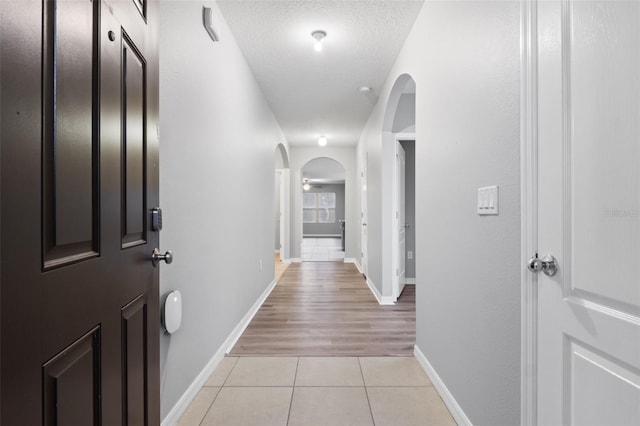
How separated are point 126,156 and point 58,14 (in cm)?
37

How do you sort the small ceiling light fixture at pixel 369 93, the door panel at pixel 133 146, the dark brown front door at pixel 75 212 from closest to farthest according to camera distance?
the dark brown front door at pixel 75 212 → the door panel at pixel 133 146 → the small ceiling light fixture at pixel 369 93

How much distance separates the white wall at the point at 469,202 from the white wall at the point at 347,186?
4831mm

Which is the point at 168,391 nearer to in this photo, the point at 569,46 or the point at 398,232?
the point at 569,46

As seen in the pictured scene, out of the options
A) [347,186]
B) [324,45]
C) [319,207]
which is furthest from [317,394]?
[319,207]

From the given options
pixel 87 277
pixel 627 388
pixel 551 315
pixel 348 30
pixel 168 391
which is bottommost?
pixel 168 391

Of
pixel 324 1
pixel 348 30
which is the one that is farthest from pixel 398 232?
pixel 324 1

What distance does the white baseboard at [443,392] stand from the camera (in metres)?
1.61

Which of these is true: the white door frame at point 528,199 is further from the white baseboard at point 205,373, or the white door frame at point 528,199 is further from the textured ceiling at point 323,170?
the textured ceiling at point 323,170

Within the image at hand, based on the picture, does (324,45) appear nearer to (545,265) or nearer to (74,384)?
(545,265)

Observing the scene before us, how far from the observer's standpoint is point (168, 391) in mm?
1565

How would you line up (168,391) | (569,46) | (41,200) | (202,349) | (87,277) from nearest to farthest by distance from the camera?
(41,200) < (87,277) < (569,46) < (168,391) < (202,349)

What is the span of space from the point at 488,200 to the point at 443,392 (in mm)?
1160

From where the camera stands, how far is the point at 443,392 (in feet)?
6.08

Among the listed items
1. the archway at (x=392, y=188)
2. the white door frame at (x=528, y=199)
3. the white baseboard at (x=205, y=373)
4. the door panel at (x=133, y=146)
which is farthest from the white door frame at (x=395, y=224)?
→ the door panel at (x=133, y=146)
